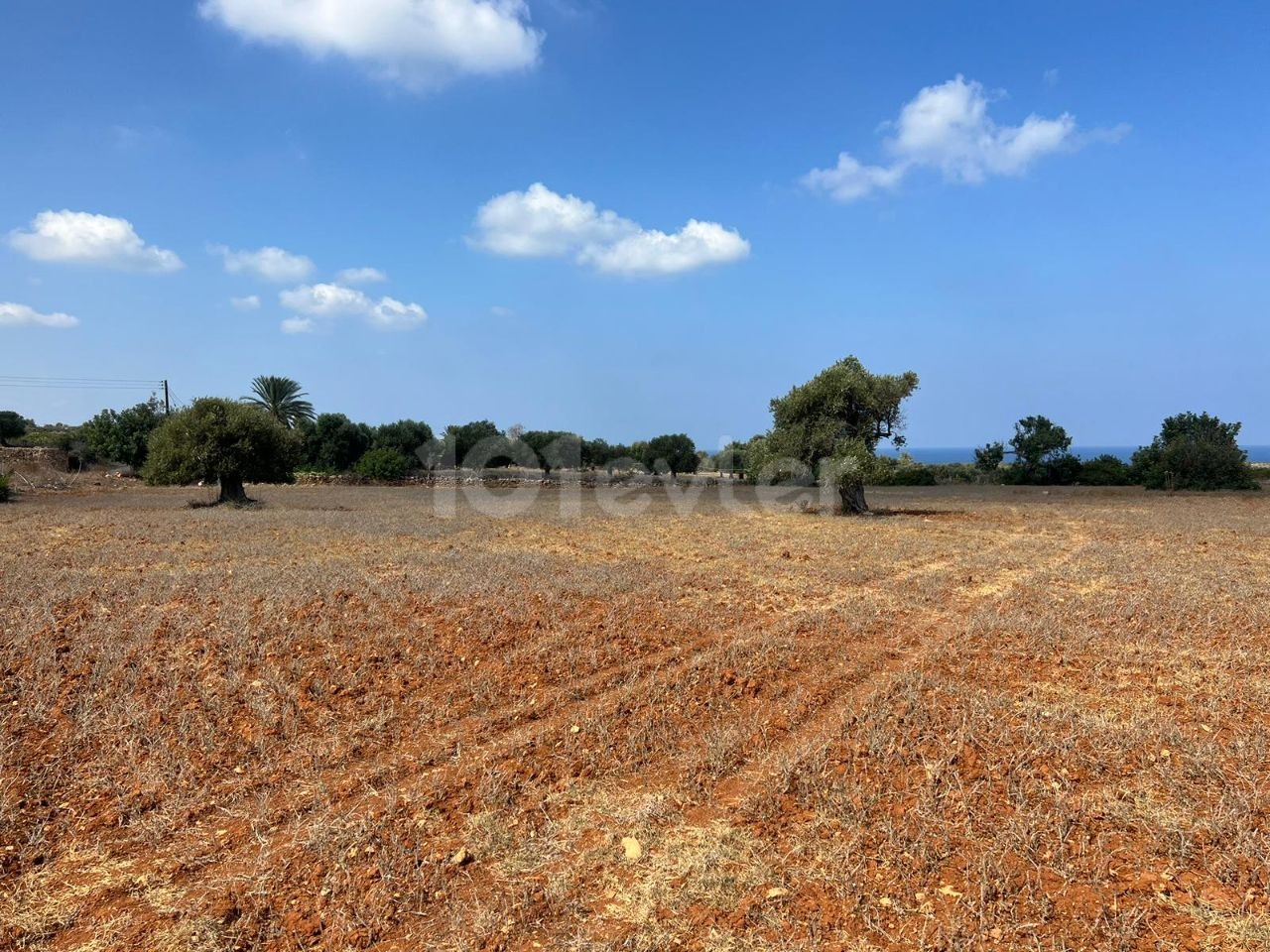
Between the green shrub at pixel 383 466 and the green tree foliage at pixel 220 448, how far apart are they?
16.8m

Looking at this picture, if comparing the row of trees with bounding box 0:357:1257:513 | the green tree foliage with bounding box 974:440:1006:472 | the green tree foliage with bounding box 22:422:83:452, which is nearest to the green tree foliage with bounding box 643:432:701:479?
the row of trees with bounding box 0:357:1257:513

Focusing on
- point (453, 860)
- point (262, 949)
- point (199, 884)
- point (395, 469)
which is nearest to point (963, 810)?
point (453, 860)

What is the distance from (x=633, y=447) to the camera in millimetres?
59438

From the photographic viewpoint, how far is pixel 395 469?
43219mm

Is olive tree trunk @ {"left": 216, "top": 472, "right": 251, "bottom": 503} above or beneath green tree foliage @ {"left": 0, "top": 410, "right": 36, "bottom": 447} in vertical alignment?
beneath

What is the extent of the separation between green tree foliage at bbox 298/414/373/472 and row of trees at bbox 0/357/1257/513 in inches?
3.1

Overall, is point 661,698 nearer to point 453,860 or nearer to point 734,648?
point 734,648

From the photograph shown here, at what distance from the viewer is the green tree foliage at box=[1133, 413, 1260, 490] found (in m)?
35.4

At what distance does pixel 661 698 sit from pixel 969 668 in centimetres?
328

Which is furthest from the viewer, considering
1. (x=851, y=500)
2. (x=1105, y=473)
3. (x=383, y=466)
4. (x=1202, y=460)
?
(x=383, y=466)

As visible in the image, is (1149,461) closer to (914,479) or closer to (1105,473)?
(1105,473)

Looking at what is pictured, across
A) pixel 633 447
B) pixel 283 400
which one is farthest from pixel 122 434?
pixel 633 447

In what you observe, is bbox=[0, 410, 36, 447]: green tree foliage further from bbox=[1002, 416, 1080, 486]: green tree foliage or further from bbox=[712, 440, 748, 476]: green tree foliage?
bbox=[1002, 416, 1080, 486]: green tree foliage

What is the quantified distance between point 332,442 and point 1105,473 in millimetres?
49944
